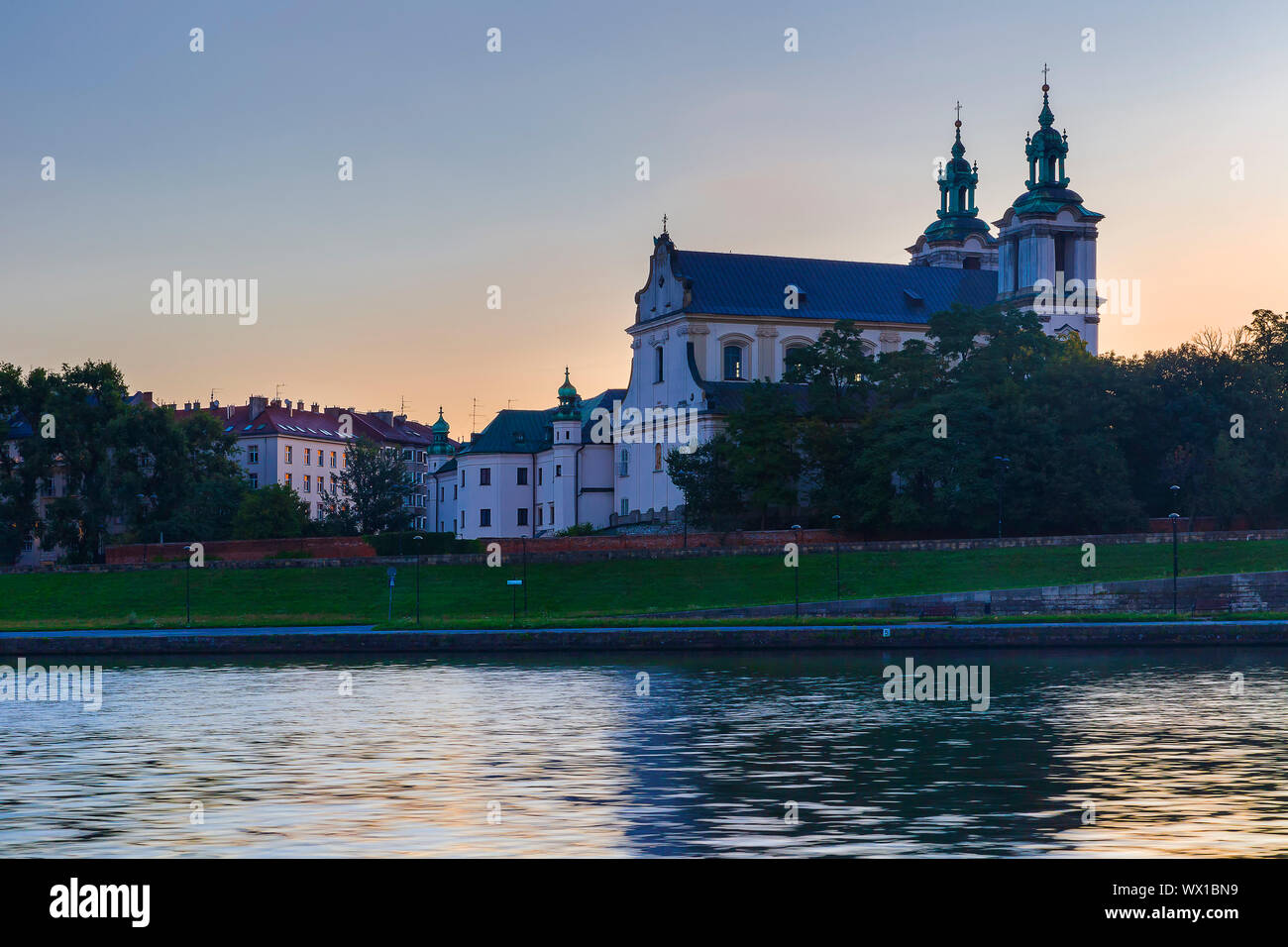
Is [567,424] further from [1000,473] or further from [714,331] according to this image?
[1000,473]

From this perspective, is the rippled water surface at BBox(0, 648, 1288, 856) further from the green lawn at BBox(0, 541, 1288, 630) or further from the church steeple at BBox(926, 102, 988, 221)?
the church steeple at BBox(926, 102, 988, 221)

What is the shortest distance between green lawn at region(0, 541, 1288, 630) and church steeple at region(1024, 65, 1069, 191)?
43.7m

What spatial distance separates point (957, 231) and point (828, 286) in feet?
71.4

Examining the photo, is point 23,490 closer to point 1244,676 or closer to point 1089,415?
point 1089,415

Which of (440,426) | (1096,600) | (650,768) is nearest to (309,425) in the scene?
(440,426)

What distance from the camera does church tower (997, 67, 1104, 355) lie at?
107 metres

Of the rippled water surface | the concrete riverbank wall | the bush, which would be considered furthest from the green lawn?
the rippled water surface

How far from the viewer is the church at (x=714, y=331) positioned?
10288 cm

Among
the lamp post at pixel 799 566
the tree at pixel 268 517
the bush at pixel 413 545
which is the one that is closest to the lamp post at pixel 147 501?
the tree at pixel 268 517

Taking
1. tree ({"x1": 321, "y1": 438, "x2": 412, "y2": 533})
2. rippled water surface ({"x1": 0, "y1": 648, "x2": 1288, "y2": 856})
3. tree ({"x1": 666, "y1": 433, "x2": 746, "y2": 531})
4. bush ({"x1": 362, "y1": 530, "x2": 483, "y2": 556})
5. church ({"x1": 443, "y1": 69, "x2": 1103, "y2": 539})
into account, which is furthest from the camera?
tree ({"x1": 321, "y1": 438, "x2": 412, "y2": 533})

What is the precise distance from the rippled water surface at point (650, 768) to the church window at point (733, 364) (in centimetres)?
6348

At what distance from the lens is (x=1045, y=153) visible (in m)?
109
